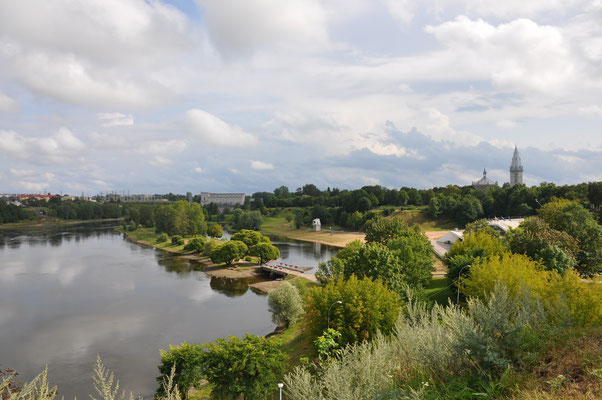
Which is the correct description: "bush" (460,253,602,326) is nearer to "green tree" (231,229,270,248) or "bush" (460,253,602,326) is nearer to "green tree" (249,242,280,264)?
"green tree" (249,242,280,264)

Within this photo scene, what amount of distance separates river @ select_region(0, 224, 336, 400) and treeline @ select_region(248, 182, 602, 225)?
51.2 metres

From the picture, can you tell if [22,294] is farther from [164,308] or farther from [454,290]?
[454,290]

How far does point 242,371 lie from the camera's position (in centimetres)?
2003

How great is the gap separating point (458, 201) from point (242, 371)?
334ft

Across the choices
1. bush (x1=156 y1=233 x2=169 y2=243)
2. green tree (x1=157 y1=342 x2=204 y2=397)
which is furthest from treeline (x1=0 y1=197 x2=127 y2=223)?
green tree (x1=157 y1=342 x2=204 y2=397)

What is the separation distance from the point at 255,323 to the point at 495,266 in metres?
22.9

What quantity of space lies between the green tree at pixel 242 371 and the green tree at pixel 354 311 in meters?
4.17

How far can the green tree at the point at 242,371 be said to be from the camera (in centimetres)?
1966

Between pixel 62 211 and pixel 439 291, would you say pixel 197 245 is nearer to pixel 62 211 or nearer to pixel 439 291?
pixel 439 291

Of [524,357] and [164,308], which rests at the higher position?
[524,357]

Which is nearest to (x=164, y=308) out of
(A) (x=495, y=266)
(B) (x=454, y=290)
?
(B) (x=454, y=290)

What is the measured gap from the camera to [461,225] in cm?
10262

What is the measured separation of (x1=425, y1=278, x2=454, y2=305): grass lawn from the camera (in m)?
35.6

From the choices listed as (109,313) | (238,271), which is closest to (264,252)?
(238,271)
